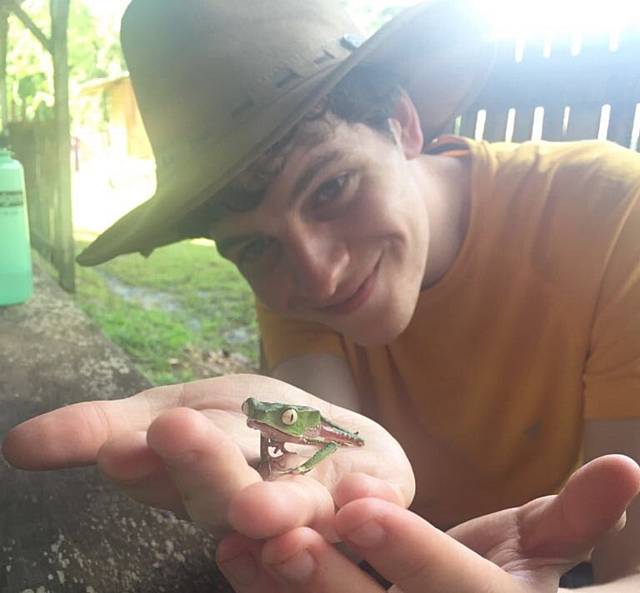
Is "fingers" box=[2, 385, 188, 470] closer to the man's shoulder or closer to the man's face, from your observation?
the man's face

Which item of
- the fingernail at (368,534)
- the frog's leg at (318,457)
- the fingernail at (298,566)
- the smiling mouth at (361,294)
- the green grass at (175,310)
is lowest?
the green grass at (175,310)

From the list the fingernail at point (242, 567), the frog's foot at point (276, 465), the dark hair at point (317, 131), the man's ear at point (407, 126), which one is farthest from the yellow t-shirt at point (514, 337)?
the fingernail at point (242, 567)

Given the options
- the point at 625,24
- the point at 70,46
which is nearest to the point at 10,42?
the point at 70,46

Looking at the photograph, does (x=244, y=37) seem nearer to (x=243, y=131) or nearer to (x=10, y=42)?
(x=243, y=131)

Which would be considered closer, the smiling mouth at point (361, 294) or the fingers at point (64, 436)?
the fingers at point (64, 436)

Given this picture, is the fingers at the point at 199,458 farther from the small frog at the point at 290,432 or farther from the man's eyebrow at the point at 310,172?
the man's eyebrow at the point at 310,172

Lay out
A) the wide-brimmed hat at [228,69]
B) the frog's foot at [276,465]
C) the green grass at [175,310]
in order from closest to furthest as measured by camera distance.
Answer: the frog's foot at [276,465] → the wide-brimmed hat at [228,69] → the green grass at [175,310]
